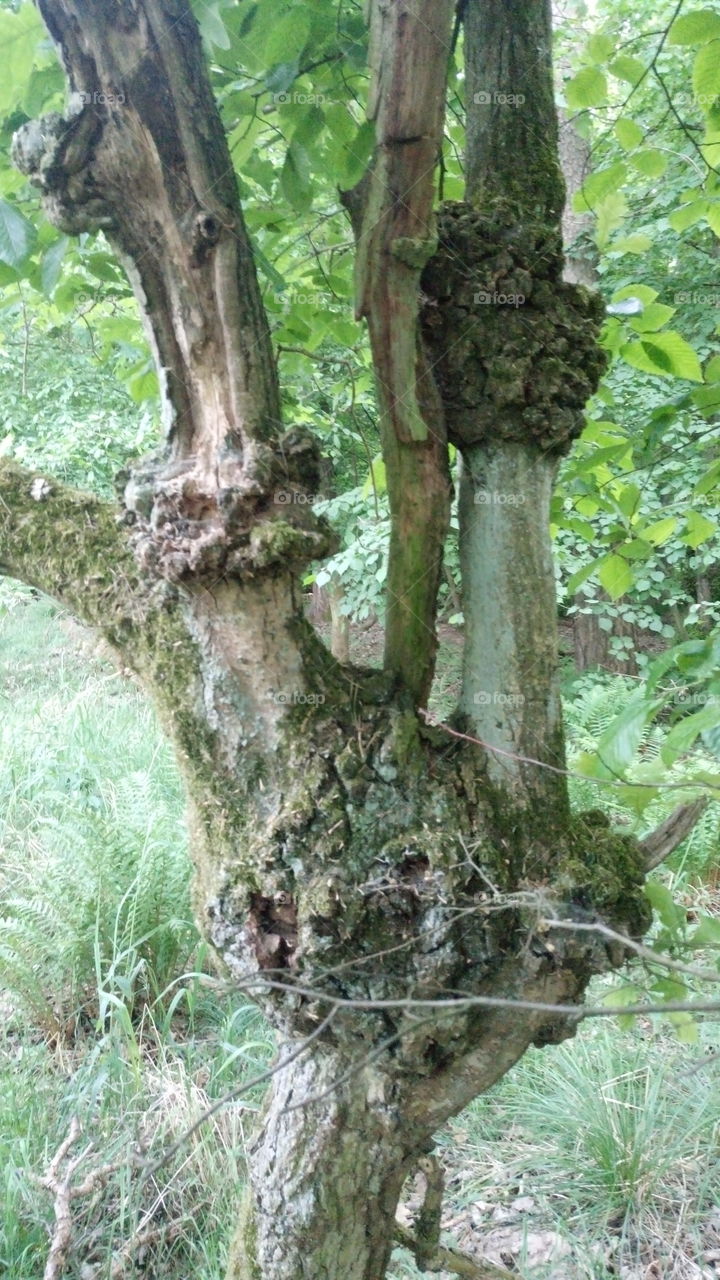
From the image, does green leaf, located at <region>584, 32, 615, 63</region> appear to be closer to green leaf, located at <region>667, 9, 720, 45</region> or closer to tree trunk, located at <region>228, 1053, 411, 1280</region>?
green leaf, located at <region>667, 9, 720, 45</region>

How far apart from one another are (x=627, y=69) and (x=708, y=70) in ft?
0.73

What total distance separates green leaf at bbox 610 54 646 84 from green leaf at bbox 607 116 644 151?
7 centimetres

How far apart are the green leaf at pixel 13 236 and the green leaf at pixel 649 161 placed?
49.1 inches

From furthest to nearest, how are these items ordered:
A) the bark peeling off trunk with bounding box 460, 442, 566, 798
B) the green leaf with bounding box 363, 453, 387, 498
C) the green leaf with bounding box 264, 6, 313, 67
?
the green leaf with bounding box 363, 453, 387, 498 < the bark peeling off trunk with bounding box 460, 442, 566, 798 < the green leaf with bounding box 264, 6, 313, 67

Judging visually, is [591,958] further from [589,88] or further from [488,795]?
[589,88]

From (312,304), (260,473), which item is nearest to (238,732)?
(260,473)

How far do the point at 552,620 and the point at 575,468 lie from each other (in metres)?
0.65

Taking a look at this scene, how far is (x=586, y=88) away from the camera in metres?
1.76

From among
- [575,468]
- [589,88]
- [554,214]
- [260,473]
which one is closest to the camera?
[260,473]

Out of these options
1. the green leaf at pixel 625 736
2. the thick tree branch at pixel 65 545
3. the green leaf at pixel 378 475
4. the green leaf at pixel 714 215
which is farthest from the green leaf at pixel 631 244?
the thick tree branch at pixel 65 545

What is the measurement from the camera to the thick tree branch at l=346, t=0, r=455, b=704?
50.1 inches

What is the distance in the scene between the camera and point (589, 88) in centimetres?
176

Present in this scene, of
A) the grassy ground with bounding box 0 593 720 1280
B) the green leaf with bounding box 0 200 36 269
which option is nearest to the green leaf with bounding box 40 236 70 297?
the green leaf with bounding box 0 200 36 269

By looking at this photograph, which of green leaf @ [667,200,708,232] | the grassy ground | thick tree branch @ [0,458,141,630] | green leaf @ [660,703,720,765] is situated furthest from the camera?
the grassy ground
